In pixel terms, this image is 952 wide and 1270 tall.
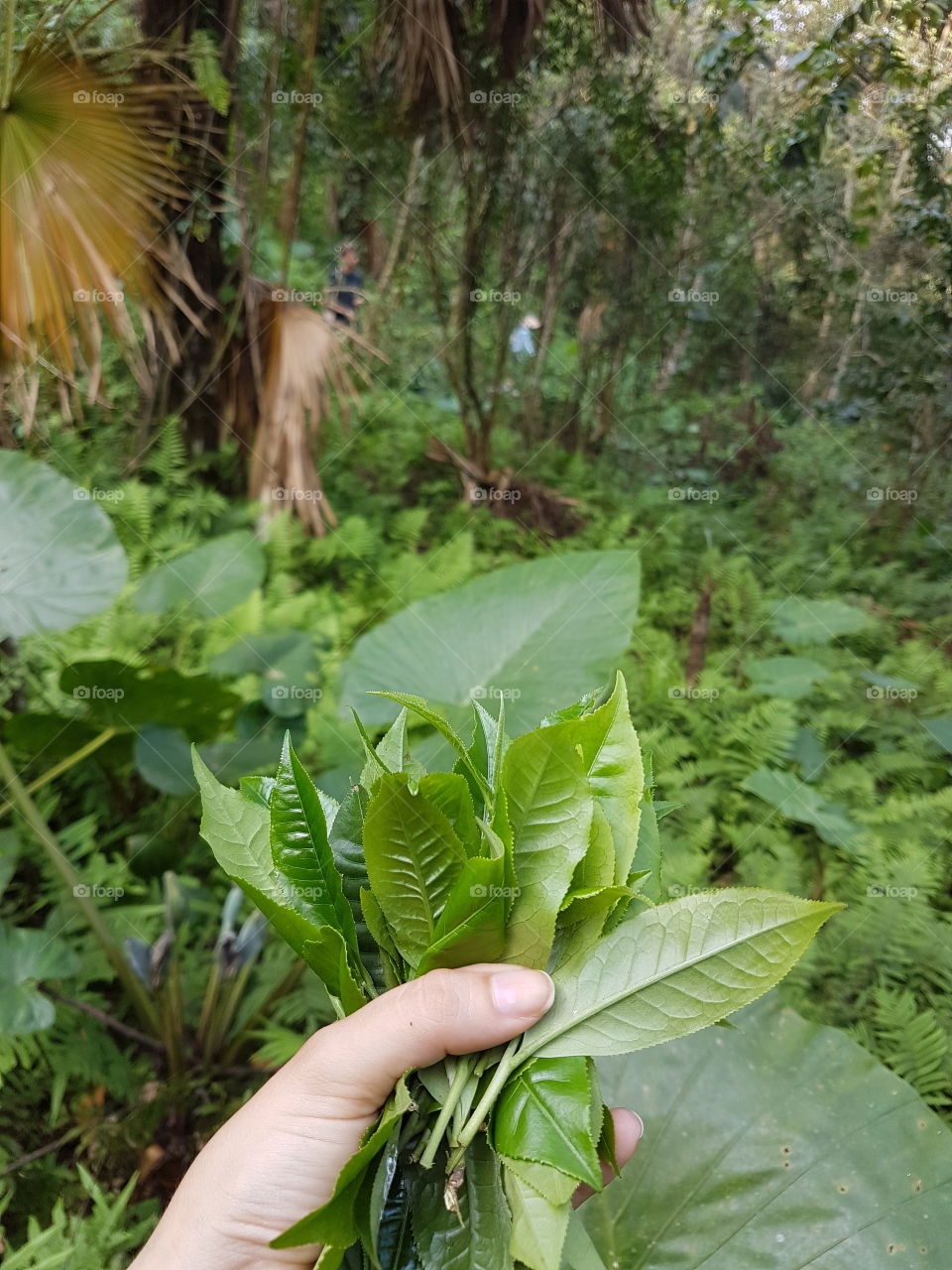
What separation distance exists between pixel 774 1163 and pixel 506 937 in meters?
0.59

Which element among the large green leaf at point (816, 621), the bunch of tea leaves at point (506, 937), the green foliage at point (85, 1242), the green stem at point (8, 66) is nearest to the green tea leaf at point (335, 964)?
the bunch of tea leaves at point (506, 937)

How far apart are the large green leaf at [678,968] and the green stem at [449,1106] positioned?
5 centimetres

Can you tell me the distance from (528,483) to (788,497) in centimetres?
86

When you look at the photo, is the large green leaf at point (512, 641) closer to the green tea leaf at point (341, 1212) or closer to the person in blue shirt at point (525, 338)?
the green tea leaf at point (341, 1212)

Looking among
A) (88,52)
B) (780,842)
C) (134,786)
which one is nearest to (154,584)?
(134,786)

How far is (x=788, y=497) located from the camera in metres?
2.55

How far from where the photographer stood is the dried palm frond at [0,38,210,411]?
1591 mm

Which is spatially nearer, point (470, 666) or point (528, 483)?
point (470, 666)

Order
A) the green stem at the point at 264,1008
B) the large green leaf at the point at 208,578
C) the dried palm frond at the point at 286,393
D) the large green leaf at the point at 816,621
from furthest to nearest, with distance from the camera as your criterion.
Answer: the dried palm frond at the point at 286,393 < the large green leaf at the point at 816,621 < the large green leaf at the point at 208,578 < the green stem at the point at 264,1008

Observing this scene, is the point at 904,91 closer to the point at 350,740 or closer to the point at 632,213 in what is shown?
the point at 632,213

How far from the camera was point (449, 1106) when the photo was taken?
42 cm

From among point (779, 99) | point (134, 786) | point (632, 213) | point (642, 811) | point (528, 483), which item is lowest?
point (134, 786)

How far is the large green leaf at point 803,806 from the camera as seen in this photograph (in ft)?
5.37

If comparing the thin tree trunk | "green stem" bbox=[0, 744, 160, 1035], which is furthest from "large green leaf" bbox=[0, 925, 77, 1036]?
the thin tree trunk
